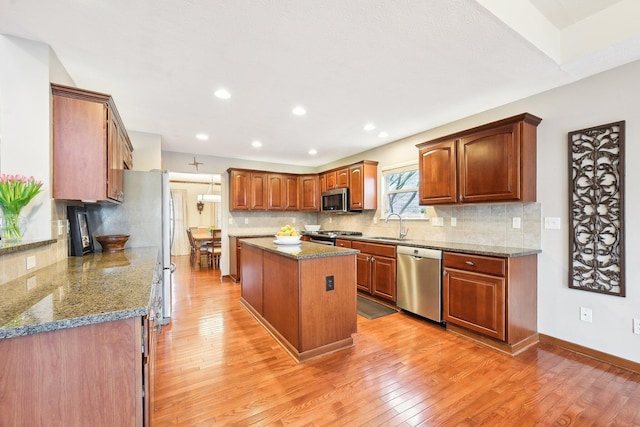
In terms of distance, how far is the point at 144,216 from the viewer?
3.08 meters

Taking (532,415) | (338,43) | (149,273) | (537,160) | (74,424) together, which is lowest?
(532,415)

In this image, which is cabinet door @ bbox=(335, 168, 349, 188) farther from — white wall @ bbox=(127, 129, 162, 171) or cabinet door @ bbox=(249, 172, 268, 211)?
white wall @ bbox=(127, 129, 162, 171)

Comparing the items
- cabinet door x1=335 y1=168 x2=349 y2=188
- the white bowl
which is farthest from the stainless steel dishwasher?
cabinet door x1=335 y1=168 x2=349 y2=188

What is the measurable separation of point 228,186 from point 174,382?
13.0 feet

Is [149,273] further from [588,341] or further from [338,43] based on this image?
[588,341]

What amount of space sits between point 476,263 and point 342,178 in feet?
9.80

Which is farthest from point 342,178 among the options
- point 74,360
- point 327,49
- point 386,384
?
point 74,360

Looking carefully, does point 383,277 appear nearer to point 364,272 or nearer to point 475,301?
point 364,272

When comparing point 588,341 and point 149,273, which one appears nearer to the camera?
point 149,273

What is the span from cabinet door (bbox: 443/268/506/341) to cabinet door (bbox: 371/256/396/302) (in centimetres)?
74

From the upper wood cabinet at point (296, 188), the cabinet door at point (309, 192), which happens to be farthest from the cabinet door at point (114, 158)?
the cabinet door at point (309, 192)

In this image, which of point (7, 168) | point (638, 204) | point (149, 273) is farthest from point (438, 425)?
point (7, 168)

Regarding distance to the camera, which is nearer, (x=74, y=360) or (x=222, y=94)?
(x=74, y=360)

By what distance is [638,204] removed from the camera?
216cm
